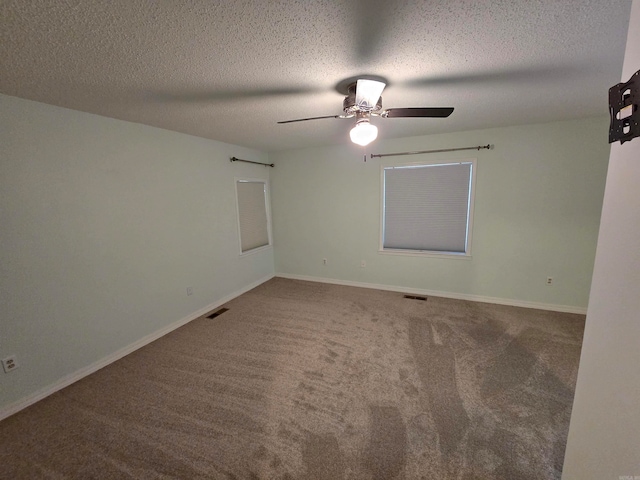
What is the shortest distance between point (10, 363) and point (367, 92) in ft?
11.1

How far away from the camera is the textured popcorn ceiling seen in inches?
42.7

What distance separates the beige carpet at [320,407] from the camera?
1479 millimetres

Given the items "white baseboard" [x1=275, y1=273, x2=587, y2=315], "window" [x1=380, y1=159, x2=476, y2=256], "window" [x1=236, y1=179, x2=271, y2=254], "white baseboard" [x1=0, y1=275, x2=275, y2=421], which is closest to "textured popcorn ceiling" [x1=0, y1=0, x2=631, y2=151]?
"window" [x1=380, y1=159, x2=476, y2=256]

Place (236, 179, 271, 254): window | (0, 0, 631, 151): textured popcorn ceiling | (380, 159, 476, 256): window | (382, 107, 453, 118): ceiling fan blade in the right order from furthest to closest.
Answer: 1. (236, 179, 271, 254): window
2. (380, 159, 476, 256): window
3. (382, 107, 453, 118): ceiling fan blade
4. (0, 0, 631, 151): textured popcorn ceiling

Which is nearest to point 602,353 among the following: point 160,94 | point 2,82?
point 160,94

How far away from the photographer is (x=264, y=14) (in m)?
A: 1.11

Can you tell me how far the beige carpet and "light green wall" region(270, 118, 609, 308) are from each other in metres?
0.69

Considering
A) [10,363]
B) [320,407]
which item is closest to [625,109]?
[320,407]

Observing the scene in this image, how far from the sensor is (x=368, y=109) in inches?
74.4

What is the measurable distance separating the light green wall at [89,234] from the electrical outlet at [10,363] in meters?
0.03

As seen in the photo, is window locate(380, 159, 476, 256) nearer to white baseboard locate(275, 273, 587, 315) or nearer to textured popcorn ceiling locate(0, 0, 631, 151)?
white baseboard locate(275, 273, 587, 315)

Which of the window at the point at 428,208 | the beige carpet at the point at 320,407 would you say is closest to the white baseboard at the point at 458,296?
the beige carpet at the point at 320,407

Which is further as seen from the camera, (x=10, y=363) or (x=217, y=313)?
(x=217, y=313)

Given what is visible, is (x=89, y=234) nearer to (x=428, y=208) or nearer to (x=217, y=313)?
(x=217, y=313)
